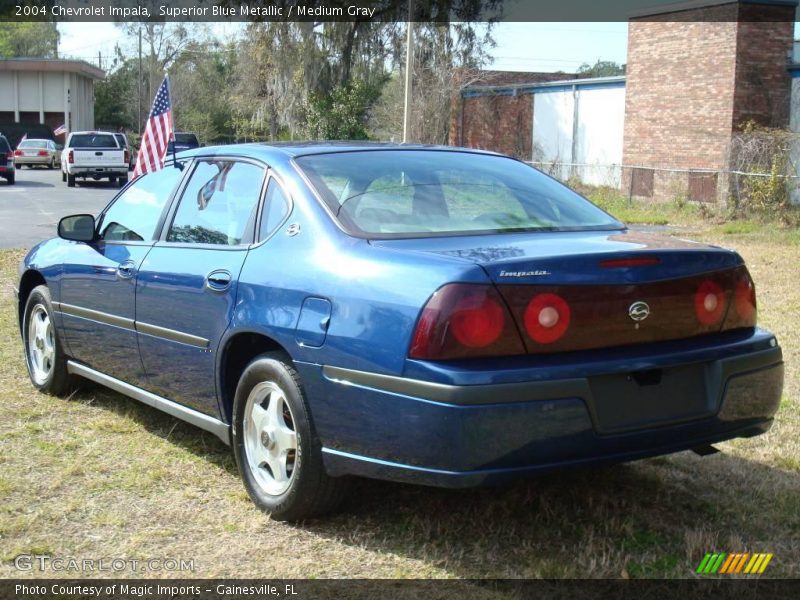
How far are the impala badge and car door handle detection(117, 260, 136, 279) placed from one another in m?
2.56

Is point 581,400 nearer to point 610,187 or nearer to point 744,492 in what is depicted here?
point 744,492

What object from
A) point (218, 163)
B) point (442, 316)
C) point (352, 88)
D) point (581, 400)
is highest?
point (352, 88)

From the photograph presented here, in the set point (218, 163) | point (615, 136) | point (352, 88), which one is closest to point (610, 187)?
point (615, 136)

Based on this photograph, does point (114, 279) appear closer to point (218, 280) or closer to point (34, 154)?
point (218, 280)

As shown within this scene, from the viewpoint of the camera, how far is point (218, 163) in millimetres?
4820

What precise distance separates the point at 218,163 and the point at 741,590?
9.84ft

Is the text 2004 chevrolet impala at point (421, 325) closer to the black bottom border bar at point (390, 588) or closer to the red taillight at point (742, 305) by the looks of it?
the red taillight at point (742, 305)

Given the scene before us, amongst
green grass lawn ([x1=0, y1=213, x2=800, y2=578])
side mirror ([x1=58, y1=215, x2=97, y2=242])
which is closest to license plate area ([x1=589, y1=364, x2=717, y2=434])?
green grass lawn ([x1=0, y1=213, x2=800, y2=578])

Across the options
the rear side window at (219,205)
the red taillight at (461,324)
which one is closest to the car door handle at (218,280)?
the rear side window at (219,205)

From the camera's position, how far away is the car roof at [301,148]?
450 cm

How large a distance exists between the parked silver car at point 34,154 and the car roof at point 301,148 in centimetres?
4373

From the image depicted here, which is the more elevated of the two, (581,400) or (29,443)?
(581,400)

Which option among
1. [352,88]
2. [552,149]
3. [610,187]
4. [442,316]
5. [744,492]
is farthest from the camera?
[352,88]

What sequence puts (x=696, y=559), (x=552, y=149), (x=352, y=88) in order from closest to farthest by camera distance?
(x=696, y=559) < (x=552, y=149) < (x=352, y=88)
